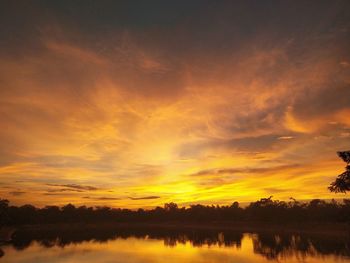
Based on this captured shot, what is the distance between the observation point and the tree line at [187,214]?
111 meters

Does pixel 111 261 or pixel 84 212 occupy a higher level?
pixel 84 212

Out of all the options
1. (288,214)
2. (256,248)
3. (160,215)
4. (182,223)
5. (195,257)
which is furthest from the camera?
(160,215)

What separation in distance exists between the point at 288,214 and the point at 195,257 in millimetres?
74041

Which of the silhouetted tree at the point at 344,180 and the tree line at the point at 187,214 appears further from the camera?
the tree line at the point at 187,214

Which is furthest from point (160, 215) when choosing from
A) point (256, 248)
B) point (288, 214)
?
point (256, 248)

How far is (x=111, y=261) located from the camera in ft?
139

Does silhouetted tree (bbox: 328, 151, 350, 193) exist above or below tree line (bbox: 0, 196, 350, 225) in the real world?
below

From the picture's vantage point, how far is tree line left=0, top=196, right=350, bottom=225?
11094 centimetres

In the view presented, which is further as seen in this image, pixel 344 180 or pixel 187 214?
pixel 187 214

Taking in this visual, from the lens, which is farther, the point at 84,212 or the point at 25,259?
the point at 84,212

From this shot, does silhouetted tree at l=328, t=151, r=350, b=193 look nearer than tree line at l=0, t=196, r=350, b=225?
Yes

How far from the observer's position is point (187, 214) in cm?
14888

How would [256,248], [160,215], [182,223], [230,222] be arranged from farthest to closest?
1. [160,215]
2. [182,223]
3. [230,222]
4. [256,248]

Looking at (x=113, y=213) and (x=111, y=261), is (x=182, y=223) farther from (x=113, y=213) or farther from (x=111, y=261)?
(x=111, y=261)
